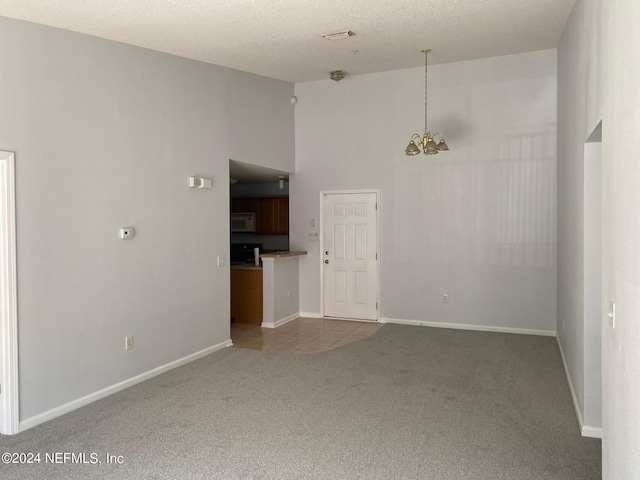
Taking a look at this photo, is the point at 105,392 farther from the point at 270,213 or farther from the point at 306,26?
the point at 270,213

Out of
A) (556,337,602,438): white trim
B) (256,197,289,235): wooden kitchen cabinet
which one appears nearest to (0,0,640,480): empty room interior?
(556,337,602,438): white trim

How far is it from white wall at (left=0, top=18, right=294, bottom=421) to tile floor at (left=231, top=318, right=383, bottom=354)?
1.90 feet

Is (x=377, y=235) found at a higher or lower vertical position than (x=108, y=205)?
lower

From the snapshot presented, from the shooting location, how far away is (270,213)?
9266mm

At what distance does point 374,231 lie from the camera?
7.16m

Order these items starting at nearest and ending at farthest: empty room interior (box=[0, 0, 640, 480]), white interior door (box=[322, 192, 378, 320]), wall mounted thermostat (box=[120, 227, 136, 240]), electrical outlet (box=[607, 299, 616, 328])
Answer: electrical outlet (box=[607, 299, 616, 328]), empty room interior (box=[0, 0, 640, 480]), wall mounted thermostat (box=[120, 227, 136, 240]), white interior door (box=[322, 192, 378, 320])

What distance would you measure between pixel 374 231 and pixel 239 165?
219 centimetres

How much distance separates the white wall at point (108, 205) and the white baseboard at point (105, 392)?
0.04 meters

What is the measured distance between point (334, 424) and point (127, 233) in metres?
2.47

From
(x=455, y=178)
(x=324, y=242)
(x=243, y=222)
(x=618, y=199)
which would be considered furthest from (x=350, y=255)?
(x=618, y=199)

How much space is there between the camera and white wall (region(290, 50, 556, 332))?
20.4 feet

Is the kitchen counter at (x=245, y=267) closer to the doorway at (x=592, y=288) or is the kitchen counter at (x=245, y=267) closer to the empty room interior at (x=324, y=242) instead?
the empty room interior at (x=324, y=242)

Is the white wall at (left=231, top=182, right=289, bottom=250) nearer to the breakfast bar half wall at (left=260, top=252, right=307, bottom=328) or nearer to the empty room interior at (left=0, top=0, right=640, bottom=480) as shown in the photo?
the empty room interior at (left=0, top=0, right=640, bottom=480)

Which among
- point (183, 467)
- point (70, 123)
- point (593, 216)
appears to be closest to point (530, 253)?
point (593, 216)
